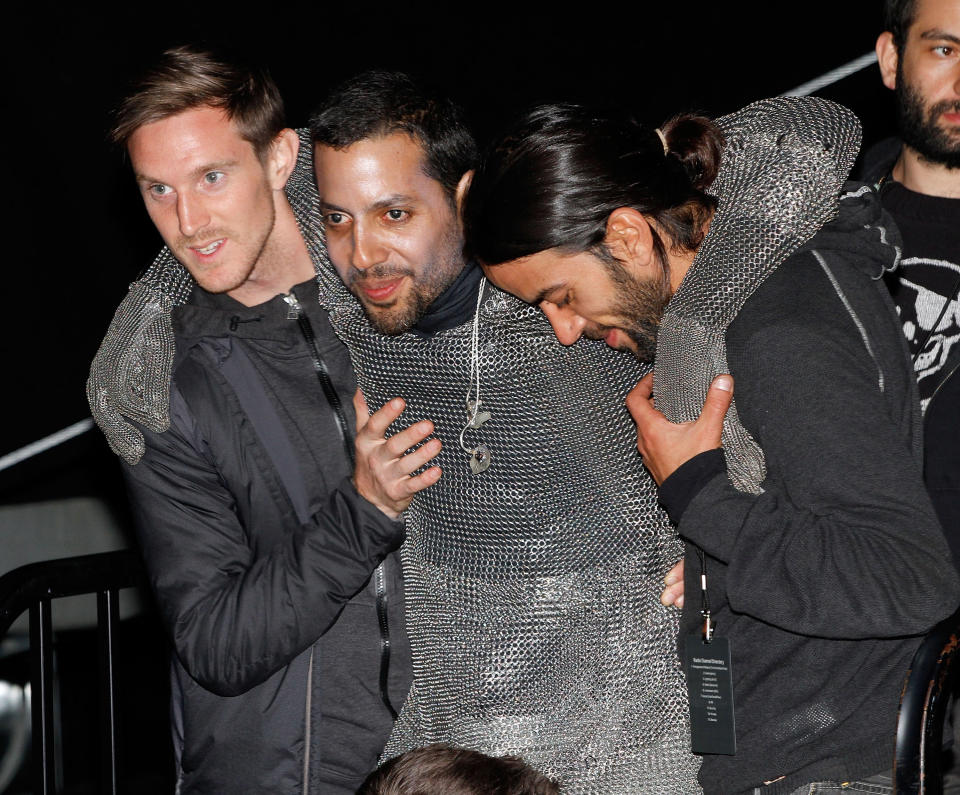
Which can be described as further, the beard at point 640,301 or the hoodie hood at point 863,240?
the beard at point 640,301

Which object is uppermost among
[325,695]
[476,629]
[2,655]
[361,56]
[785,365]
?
[361,56]

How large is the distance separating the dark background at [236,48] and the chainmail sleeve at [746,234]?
1792mm

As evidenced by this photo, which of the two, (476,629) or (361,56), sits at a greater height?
(361,56)

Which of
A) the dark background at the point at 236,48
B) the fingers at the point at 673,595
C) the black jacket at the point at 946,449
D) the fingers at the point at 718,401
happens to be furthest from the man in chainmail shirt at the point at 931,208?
the dark background at the point at 236,48

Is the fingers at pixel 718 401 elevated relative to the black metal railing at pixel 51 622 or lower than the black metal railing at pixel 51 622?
elevated

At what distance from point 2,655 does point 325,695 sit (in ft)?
8.71

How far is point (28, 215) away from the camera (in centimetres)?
340

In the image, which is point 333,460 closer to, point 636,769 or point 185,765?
point 185,765

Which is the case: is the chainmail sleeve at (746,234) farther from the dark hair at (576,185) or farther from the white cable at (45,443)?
the white cable at (45,443)

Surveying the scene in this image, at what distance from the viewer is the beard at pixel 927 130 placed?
2.27m

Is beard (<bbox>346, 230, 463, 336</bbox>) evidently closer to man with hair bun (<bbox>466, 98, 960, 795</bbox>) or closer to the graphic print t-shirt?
man with hair bun (<bbox>466, 98, 960, 795</bbox>)

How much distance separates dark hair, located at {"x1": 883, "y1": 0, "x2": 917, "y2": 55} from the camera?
2.38m

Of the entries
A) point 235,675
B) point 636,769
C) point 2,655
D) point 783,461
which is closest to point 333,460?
point 235,675

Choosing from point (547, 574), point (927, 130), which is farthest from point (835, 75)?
point (547, 574)
